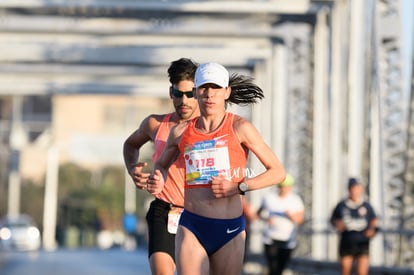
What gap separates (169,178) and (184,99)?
1.79 ft

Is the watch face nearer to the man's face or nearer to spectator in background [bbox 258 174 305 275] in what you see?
the man's face

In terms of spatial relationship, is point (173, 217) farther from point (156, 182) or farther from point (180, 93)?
point (156, 182)

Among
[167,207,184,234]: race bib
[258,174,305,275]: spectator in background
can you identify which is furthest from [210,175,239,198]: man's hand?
[258,174,305,275]: spectator in background

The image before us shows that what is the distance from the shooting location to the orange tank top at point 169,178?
10.1m

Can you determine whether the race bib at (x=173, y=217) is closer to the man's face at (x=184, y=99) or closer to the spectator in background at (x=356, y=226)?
the man's face at (x=184, y=99)

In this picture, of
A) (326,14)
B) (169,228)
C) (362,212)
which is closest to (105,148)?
(326,14)

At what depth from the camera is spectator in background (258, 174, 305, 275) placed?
1880 cm

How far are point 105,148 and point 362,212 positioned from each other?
66.9 meters

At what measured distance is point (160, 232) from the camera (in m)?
10.3

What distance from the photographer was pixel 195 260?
343 inches

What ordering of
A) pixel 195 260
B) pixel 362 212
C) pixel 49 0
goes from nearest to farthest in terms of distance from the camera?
pixel 195 260
pixel 362 212
pixel 49 0

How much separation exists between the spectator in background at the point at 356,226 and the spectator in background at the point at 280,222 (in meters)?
0.96

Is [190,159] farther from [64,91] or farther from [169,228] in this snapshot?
[64,91]

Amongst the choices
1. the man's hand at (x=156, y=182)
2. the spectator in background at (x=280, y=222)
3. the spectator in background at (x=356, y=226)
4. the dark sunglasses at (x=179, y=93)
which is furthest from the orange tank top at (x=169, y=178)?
the spectator in background at (x=280, y=222)
